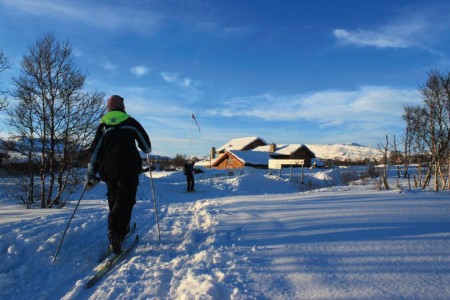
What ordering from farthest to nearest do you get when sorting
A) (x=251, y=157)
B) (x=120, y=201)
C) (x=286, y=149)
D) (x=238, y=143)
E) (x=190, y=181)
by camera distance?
(x=238, y=143) < (x=286, y=149) < (x=251, y=157) < (x=190, y=181) < (x=120, y=201)

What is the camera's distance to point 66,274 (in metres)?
3.63

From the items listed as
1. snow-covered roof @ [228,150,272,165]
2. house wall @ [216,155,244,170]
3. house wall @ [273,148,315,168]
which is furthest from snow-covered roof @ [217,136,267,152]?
snow-covered roof @ [228,150,272,165]

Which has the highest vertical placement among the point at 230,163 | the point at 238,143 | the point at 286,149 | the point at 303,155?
the point at 238,143

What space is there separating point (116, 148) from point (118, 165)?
23cm

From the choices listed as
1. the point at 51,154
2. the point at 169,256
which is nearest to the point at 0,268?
the point at 169,256

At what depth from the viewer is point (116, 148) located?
14.1 ft

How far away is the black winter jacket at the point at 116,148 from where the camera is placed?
14.0ft

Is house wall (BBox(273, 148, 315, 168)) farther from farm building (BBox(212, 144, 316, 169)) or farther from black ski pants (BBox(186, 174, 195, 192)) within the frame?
black ski pants (BBox(186, 174, 195, 192))

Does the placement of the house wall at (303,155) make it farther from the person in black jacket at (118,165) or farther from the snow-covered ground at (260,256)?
the person in black jacket at (118,165)

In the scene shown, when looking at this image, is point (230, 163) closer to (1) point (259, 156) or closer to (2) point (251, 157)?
(2) point (251, 157)

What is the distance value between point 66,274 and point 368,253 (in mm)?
3190

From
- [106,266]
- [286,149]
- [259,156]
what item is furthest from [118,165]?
[286,149]

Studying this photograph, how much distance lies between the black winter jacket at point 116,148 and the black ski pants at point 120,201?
0.33 ft

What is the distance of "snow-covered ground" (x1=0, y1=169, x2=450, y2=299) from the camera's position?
101 inches
